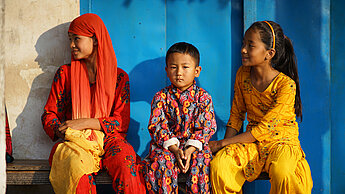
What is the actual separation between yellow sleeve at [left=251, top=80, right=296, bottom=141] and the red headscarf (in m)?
1.46

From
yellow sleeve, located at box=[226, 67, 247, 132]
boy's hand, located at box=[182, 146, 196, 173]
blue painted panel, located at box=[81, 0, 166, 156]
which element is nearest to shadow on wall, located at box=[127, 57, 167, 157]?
blue painted panel, located at box=[81, 0, 166, 156]

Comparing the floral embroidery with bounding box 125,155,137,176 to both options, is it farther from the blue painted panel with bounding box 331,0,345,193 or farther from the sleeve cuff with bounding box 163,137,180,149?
the blue painted panel with bounding box 331,0,345,193

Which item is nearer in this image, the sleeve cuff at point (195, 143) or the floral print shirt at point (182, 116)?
the sleeve cuff at point (195, 143)

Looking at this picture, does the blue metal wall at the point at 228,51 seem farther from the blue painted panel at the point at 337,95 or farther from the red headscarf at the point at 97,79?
the red headscarf at the point at 97,79

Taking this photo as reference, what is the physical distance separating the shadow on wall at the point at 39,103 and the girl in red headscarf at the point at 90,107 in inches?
12.1

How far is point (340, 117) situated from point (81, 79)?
2884mm

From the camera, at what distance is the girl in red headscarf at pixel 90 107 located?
10.6ft

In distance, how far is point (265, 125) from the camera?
11.2 ft

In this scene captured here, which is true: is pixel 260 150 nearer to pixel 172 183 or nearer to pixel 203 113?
pixel 203 113

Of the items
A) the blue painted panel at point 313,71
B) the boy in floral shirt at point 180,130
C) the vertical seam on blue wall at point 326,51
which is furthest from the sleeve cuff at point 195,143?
the vertical seam on blue wall at point 326,51

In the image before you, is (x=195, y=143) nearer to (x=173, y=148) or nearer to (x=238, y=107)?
(x=173, y=148)

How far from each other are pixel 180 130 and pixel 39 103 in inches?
63.2

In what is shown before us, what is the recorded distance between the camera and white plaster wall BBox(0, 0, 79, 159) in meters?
3.98

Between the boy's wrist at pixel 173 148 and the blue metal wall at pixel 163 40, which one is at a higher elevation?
the blue metal wall at pixel 163 40
